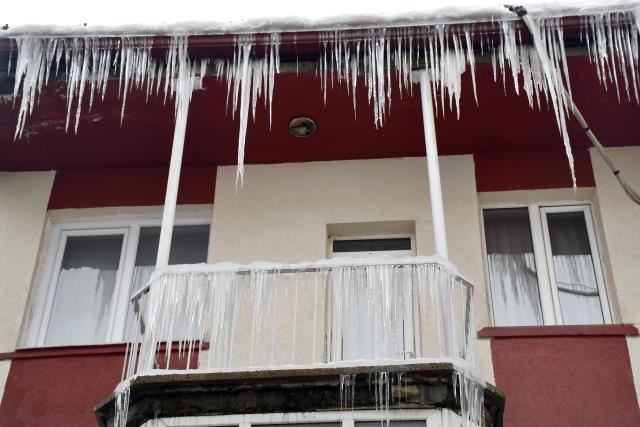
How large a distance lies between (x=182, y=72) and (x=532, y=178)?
3381 millimetres

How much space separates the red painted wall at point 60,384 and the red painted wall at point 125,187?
170 cm

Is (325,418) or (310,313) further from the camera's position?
(310,313)

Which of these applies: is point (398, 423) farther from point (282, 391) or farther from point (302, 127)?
point (302, 127)

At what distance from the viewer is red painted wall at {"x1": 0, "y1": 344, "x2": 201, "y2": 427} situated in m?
8.23

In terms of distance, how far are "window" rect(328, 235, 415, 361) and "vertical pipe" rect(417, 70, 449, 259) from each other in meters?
0.47

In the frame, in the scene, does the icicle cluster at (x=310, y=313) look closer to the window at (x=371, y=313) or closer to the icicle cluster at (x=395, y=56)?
the window at (x=371, y=313)

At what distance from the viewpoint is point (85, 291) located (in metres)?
9.44

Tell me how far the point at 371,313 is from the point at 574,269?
220cm

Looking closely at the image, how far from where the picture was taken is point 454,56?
858 centimetres

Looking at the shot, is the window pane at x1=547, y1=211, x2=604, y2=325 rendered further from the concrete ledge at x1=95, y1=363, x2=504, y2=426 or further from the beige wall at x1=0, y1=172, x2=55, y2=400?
the beige wall at x1=0, y1=172, x2=55, y2=400

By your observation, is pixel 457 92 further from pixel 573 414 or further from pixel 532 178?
pixel 573 414

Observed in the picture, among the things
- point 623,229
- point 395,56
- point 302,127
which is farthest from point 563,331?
point 302,127

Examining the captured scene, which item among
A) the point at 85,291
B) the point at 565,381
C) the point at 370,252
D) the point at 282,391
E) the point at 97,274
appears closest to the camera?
the point at 282,391

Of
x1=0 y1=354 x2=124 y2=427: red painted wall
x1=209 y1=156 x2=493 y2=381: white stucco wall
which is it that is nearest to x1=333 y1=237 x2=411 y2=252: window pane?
x1=209 y1=156 x2=493 y2=381: white stucco wall
